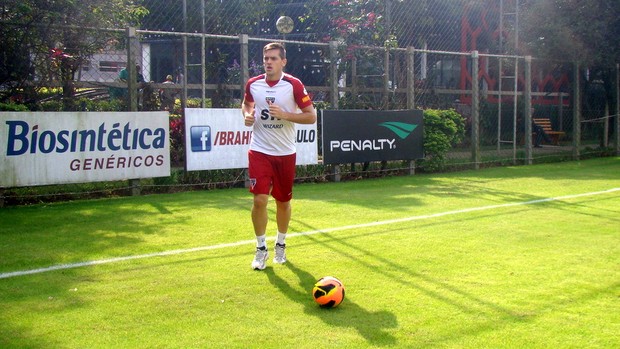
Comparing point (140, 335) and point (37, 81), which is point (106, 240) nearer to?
point (140, 335)

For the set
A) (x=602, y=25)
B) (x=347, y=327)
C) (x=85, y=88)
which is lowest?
(x=347, y=327)

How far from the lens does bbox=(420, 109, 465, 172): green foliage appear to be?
50.1 feet

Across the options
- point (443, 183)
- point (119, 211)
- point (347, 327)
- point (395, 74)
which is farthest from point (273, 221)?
point (395, 74)

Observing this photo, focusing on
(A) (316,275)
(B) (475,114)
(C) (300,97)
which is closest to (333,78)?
(B) (475,114)

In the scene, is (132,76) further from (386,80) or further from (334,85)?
(386,80)

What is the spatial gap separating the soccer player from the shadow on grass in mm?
1053

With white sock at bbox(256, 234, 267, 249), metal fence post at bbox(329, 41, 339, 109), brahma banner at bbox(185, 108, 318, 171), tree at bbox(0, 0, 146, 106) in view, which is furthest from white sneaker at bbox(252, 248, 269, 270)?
metal fence post at bbox(329, 41, 339, 109)

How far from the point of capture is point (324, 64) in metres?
15.4

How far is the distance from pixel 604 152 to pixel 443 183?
9227 mm

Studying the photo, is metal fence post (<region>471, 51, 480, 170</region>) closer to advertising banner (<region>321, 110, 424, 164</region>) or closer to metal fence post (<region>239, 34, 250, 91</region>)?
advertising banner (<region>321, 110, 424, 164</region>)

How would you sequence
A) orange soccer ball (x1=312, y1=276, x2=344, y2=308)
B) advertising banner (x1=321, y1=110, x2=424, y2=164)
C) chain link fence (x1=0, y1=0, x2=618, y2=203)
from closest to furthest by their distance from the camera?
orange soccer ball (x1=312, y1=276, x2=344, y2=308) → chain link fence (x1=0, y1=0, x2=618, y2=203) → advertising banner (x1=321, y1=110, x2=424, y2=164)

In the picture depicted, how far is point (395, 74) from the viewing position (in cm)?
1577

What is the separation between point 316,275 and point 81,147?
5.42 meters

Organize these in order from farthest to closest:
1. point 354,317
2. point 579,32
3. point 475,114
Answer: point 579,32
point 475,114
point 354,317
